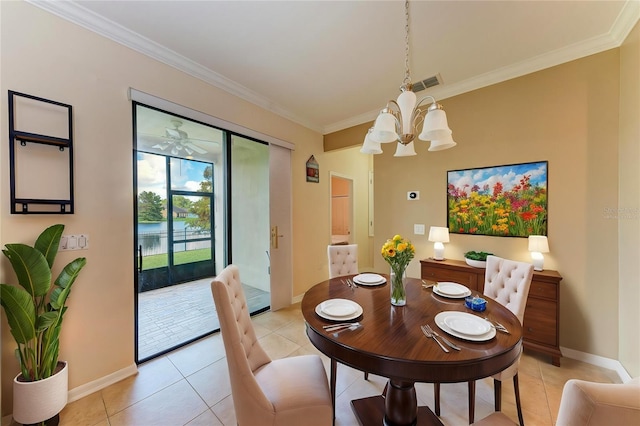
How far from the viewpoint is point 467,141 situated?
2.98 m

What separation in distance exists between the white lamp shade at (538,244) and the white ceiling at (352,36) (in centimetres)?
177

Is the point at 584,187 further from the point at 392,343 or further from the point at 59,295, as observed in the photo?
the point at 59,295

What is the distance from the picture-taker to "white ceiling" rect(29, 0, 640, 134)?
6.06ft

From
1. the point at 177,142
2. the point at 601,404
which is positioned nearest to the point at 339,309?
the point at 601,404

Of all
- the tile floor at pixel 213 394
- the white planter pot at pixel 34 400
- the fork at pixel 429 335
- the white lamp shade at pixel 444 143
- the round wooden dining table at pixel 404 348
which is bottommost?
the tile floor at pixel 213 394

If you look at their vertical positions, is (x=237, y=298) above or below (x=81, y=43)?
below

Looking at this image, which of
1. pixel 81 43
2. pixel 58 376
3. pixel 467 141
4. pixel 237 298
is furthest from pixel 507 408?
pixel 81 43

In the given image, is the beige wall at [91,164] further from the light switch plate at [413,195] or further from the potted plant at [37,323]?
the light switch plate at [413,195]

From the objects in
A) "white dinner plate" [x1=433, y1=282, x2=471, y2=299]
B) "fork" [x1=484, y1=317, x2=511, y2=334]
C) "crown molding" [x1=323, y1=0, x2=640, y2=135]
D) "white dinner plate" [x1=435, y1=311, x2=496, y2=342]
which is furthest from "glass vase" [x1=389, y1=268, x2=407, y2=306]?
"crown molding" [x1=323, y1=0, x2=640, y2=135]

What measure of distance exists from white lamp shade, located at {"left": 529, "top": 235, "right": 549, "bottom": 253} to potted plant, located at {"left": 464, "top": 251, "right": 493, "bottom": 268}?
425mm

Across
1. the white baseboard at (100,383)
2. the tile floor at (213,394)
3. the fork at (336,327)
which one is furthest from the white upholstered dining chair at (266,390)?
the white baseboard at (100,383)

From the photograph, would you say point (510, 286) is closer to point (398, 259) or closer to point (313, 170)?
point (398, 259)

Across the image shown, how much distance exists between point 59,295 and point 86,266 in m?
0.33

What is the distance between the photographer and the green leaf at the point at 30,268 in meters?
1.49
